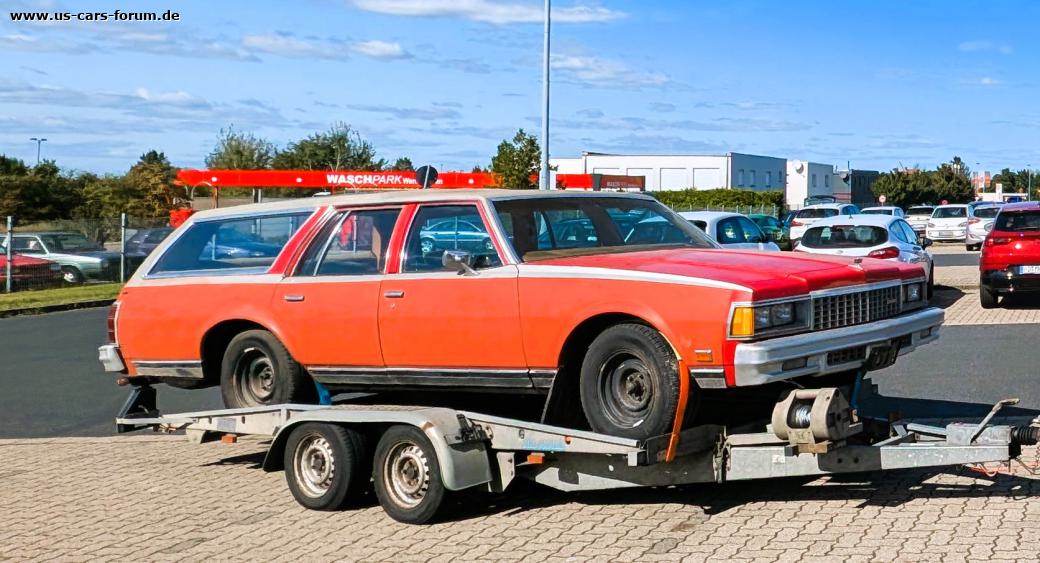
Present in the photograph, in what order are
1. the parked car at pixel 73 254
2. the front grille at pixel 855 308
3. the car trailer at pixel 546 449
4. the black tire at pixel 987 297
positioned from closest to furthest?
the car trailer at pixel 546 449
the front grille at pixel 855 308
the black tire at pixel 987 297
the parked car at pixel 73 254

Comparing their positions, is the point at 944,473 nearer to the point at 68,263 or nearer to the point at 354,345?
the point at 354,345

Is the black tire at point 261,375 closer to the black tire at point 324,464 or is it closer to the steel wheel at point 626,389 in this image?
the black tire at point 324,464

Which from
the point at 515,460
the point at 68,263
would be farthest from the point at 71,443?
the point at 68,263

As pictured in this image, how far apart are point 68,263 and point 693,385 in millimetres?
26718

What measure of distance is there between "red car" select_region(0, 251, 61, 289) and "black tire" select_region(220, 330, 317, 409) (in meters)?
22.5

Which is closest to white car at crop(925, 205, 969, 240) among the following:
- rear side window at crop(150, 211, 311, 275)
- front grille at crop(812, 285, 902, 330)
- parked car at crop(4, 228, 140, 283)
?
parked car at crop(4, 228, 140, 283)

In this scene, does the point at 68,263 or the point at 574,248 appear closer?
the point at 574,248

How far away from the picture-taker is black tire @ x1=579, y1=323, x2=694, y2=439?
6.52 m

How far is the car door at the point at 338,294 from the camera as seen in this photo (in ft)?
25.6

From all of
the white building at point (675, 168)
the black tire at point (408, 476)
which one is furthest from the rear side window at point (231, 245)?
the white building at point (675, 168)

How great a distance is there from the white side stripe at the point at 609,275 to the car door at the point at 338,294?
1.12 m

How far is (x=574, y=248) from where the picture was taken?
7.80 meters

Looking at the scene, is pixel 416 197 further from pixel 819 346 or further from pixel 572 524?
pixel 819 346

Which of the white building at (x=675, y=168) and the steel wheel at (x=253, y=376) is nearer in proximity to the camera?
the steel wheel at (x=253, y=376)
